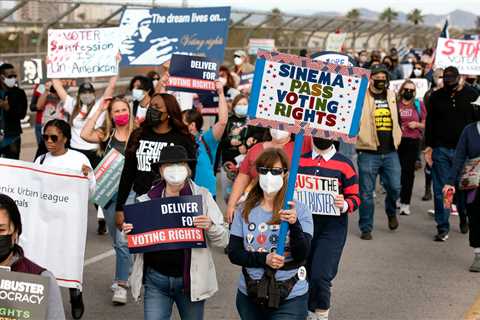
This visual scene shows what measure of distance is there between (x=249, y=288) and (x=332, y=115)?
122 centimetres

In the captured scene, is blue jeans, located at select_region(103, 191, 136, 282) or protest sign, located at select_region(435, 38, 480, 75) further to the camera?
protest sign, located at select_region(435, 38, 480, 75)

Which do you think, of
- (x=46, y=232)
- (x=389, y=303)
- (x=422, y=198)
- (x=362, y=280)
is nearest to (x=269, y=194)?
(x=46, y=232)

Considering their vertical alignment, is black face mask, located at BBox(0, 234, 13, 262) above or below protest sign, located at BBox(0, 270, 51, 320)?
above

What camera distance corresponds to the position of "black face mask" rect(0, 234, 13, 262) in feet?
13.9

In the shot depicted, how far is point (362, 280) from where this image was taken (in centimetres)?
883

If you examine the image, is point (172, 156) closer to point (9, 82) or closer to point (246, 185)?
point (246, 185)

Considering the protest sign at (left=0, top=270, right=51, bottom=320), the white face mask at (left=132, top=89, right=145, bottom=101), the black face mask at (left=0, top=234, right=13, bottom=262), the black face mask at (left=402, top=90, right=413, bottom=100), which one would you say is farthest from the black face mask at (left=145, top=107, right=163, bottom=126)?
the black face mask at (left=402, top=90, right=413, bottom=100)

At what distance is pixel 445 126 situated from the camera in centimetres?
1088

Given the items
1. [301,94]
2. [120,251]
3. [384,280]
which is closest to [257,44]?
[384,280]

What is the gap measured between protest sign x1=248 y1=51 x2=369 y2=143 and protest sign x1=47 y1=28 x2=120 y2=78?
565cm

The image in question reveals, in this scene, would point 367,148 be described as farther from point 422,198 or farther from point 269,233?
point 269,233

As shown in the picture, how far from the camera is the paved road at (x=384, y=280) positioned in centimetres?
777

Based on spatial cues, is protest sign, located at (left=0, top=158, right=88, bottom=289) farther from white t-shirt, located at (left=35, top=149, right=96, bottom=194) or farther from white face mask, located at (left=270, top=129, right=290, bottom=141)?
white face mask, located at (left=270, top=129, right=290, bottom=141)

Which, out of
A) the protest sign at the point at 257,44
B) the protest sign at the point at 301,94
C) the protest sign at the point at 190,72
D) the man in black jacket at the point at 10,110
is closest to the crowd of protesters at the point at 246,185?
the protest sign at the point at 301,94
